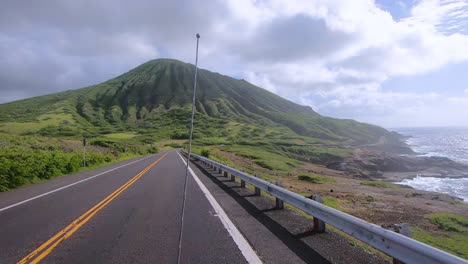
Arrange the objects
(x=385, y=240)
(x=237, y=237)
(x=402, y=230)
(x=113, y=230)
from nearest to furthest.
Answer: (x=385, y=240), (x=402, y=230), (x=237, y=237), (x=113, y=230)

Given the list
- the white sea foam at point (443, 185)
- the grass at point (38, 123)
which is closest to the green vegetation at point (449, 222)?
the white sea foam at point (443, 185)

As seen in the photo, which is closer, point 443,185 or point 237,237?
point 237,237

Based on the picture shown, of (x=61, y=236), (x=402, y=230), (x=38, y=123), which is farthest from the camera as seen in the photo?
(x=38, y=123)

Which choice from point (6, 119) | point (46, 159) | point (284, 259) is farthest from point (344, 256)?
point (6, 119)

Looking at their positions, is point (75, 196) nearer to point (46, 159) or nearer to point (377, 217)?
point (46, 159)

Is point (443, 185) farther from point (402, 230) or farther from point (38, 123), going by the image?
point (38, 123)

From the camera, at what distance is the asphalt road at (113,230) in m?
5.73

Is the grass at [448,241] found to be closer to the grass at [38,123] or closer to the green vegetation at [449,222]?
the green vegetation at [449,222]

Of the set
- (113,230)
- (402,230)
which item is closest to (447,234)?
(402,230)

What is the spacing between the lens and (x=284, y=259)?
545cm

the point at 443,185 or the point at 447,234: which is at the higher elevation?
the point at 447,234

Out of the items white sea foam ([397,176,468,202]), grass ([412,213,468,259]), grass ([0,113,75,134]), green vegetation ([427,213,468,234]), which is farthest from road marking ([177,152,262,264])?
grass ([0,113,75,134])

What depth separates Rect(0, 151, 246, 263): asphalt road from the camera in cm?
573

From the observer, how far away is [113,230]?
750 cm
